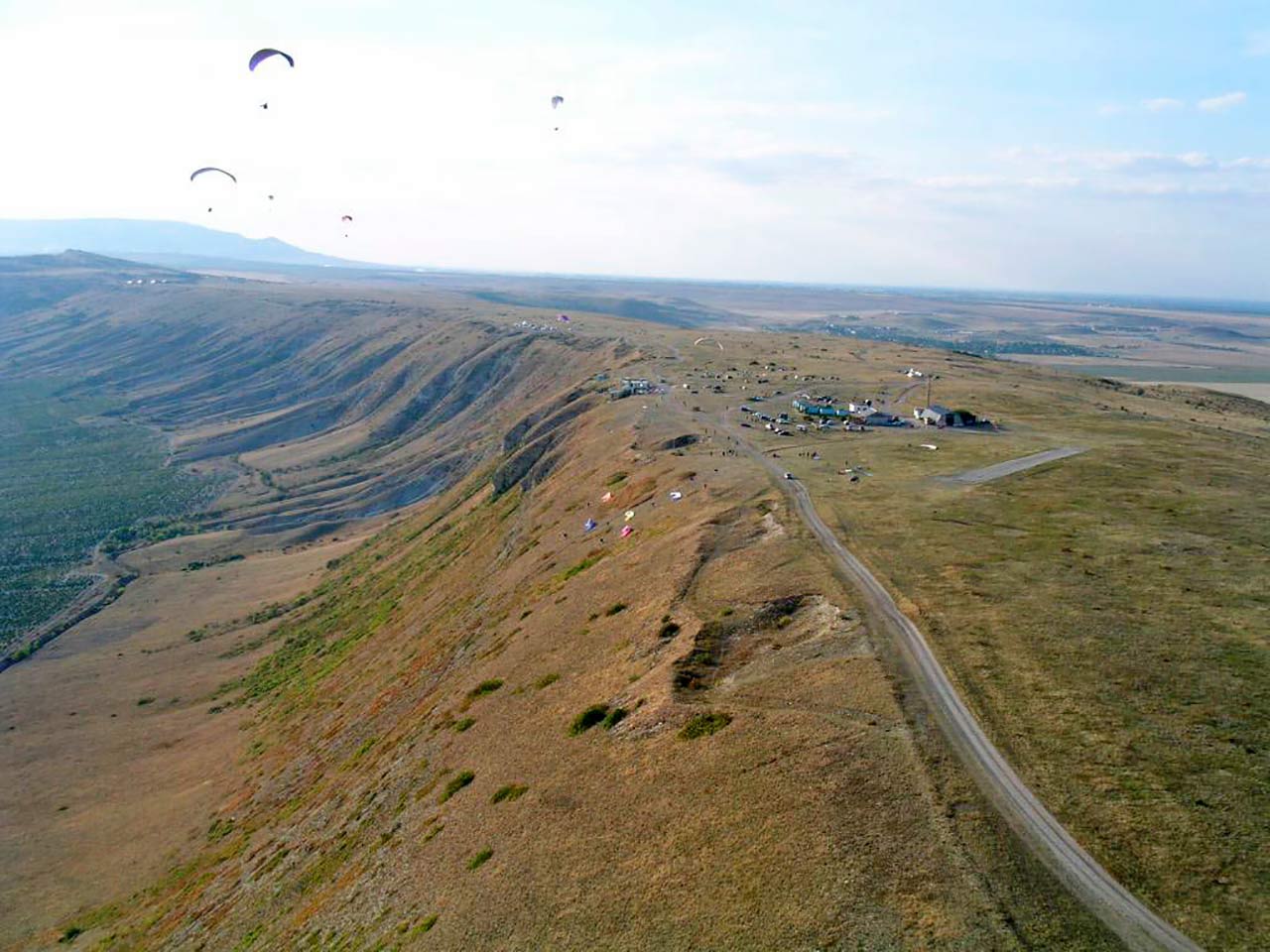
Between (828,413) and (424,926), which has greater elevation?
(828,413)

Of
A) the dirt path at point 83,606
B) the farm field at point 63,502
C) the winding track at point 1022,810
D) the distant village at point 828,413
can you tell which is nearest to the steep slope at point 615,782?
the winding track at point 1022,810

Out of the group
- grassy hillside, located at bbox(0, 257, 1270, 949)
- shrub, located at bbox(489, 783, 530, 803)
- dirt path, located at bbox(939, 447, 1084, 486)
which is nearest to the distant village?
grassy hillside, located at bbox(0, 257, 1270, 949)

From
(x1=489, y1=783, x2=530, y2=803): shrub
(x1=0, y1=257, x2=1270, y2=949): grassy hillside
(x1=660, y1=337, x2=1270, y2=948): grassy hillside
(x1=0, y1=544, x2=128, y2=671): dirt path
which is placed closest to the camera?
(x1=0, y1=257, x2=1270, y2=949): grassy hillside

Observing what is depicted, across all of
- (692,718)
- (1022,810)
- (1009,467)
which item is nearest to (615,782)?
(692,718)

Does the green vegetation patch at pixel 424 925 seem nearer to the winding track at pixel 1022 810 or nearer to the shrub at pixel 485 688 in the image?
the shrub at pixel 485 688

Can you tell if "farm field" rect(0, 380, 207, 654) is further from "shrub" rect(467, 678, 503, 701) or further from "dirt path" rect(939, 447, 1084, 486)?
"dirt path" rect(939, 447, 1084, 486)

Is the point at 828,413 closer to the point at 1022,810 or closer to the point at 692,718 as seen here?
the point at 692,718
